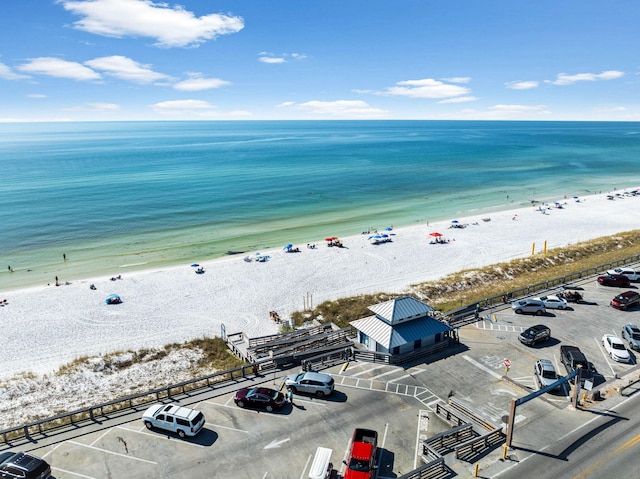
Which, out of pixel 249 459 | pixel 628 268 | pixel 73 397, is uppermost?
pixel 628 268

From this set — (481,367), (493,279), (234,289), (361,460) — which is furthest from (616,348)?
(234,289)

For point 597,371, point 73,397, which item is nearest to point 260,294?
point 73,397

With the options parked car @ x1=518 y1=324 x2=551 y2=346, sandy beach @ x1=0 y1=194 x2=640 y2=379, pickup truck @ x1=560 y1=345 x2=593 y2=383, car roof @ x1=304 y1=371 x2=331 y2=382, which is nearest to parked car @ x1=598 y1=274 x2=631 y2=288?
parked car @ x1=518 y1=324 x2=551 y2=346

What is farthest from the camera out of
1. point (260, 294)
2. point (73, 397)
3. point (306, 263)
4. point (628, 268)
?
point (306, 263)

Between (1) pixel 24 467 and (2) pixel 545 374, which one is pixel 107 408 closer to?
(1) pixel 24 467

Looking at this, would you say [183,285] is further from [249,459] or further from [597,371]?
[597,371]
